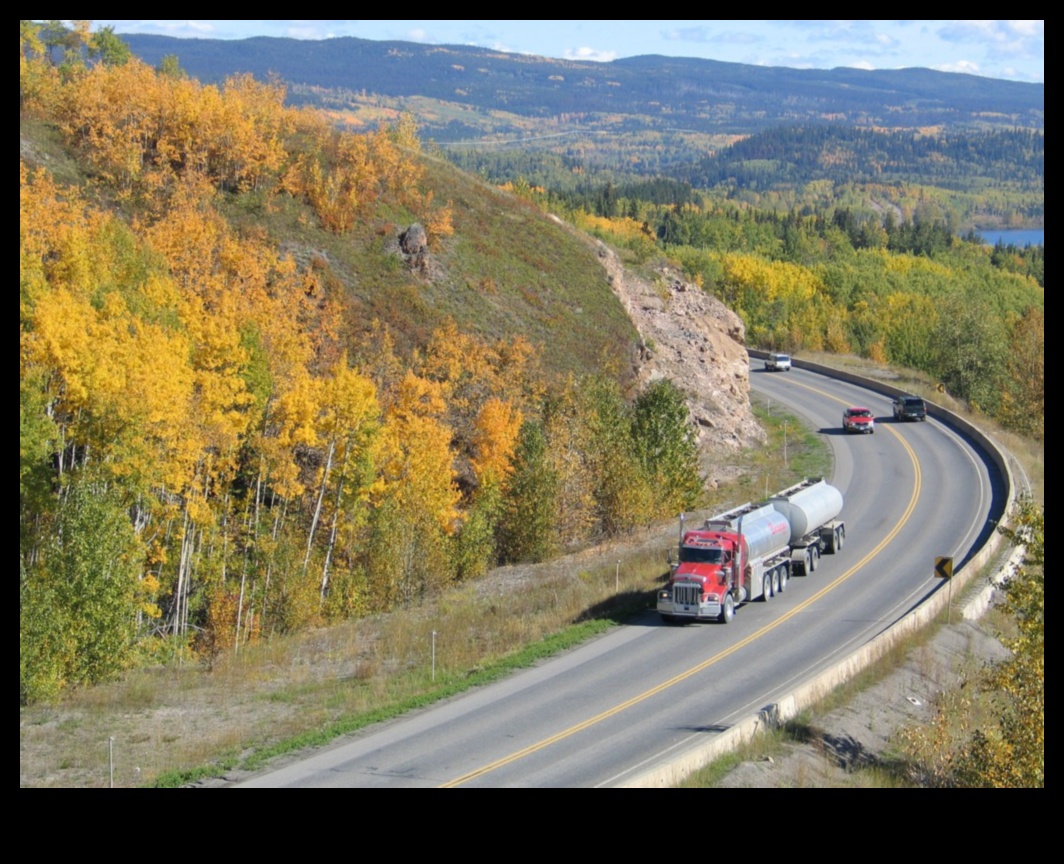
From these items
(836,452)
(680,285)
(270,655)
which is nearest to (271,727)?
(270,655)

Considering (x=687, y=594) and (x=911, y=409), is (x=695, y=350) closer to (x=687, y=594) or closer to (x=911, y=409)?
(x=911, y=409)

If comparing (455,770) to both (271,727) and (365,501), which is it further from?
(365,501)

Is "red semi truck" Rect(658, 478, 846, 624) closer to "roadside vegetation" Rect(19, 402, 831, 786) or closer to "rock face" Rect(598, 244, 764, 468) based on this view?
"roadside vegetation" Rect(19, 402, 831, 786)

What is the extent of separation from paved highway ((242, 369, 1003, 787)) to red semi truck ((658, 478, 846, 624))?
1.84 ft

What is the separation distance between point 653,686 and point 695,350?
4577 cm

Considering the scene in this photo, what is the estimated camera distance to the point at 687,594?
3158cm

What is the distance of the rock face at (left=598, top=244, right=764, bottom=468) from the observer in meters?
63.8

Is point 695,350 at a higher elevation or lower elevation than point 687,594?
higher

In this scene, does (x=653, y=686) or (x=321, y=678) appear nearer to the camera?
(x=653, y=686)

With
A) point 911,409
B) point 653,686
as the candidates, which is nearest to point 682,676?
point 653,686

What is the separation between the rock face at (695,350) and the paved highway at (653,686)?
16.1 m

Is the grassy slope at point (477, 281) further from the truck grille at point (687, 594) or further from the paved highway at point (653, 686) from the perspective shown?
the truck grille at point (687, 594)

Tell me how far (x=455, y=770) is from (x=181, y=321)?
2231 centimetres

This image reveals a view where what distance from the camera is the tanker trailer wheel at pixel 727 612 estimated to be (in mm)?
32000
